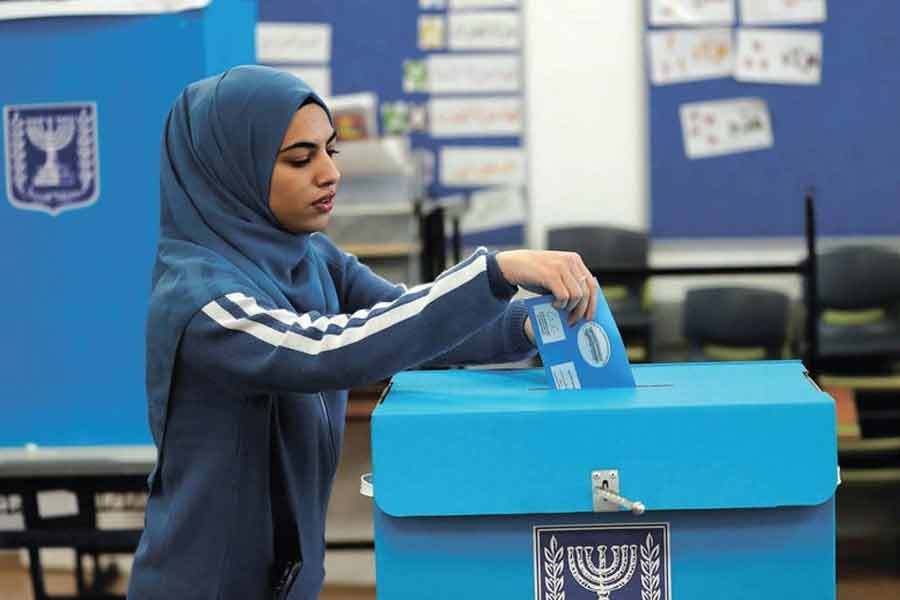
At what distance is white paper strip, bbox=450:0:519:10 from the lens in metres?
3.99

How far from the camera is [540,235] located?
404 cm

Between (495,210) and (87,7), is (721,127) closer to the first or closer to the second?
(495,210)

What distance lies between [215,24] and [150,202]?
281 millimetres

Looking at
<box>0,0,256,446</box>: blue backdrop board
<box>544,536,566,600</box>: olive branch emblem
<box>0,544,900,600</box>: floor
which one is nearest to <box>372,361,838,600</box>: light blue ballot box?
<box>544,536,566,600</box>: olive branch emblem

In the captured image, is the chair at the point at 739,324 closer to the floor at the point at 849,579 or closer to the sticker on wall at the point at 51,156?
the floor at the point at 849,579

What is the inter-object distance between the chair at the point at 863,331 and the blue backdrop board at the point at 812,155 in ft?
0.91

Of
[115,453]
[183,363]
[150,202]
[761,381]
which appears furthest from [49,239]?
[761,381]

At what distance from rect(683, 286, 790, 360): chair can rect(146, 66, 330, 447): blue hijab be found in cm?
260

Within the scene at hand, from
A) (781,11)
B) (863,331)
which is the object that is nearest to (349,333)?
(863,331)

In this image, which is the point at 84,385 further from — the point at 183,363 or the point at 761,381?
the point at 761,381

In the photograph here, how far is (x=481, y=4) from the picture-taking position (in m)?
4.03

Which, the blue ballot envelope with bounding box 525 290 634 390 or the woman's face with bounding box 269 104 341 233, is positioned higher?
the woman's face with bounding box 269 104 341 233

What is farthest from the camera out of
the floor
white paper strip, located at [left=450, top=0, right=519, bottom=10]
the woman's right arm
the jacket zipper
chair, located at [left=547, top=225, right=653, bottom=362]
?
white paper strip, located at [left=450, top=0, right=519, bottom=10]

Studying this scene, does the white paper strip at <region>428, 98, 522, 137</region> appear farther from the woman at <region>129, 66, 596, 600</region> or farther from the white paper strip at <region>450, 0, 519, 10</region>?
the woman at <region>129, 66, 596, 600</region>
